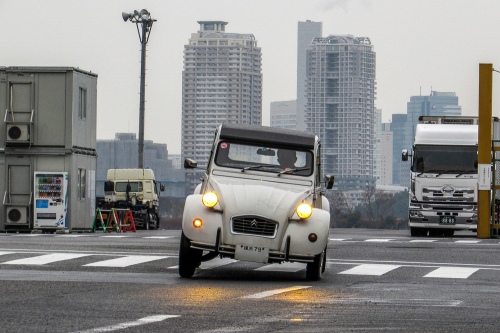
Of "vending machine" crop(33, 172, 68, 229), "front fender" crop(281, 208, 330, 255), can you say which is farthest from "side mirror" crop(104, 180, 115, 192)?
"front fender" crop(281, 208, 330, 255)

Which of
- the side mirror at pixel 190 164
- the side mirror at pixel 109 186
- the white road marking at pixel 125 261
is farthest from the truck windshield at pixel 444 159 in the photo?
the side mirror at pixel 190 164

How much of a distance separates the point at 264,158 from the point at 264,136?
0.33m

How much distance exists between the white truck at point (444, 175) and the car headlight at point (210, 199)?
79.3ft

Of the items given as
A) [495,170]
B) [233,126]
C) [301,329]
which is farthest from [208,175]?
[495,170]

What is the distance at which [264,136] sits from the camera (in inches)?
821

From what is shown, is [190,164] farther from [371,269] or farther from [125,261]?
[371,269]

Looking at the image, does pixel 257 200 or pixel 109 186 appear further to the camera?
pixel 109 186

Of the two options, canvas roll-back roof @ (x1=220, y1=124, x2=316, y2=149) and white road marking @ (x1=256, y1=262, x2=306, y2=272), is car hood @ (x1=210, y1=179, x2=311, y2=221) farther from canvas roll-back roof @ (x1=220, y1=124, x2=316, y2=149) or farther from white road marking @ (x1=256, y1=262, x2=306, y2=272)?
white road marking @ (x1=256, y1=262, x2=306, y2=272)

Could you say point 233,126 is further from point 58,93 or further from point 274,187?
point 58,93

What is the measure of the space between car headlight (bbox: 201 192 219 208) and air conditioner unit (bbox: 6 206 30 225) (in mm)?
26251

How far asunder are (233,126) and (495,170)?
71.4 feet

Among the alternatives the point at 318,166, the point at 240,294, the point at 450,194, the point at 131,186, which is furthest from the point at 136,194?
the point at 240,294

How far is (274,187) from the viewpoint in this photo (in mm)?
19484

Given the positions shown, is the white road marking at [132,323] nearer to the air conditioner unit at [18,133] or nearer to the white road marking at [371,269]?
the white road marking at [371,269]
